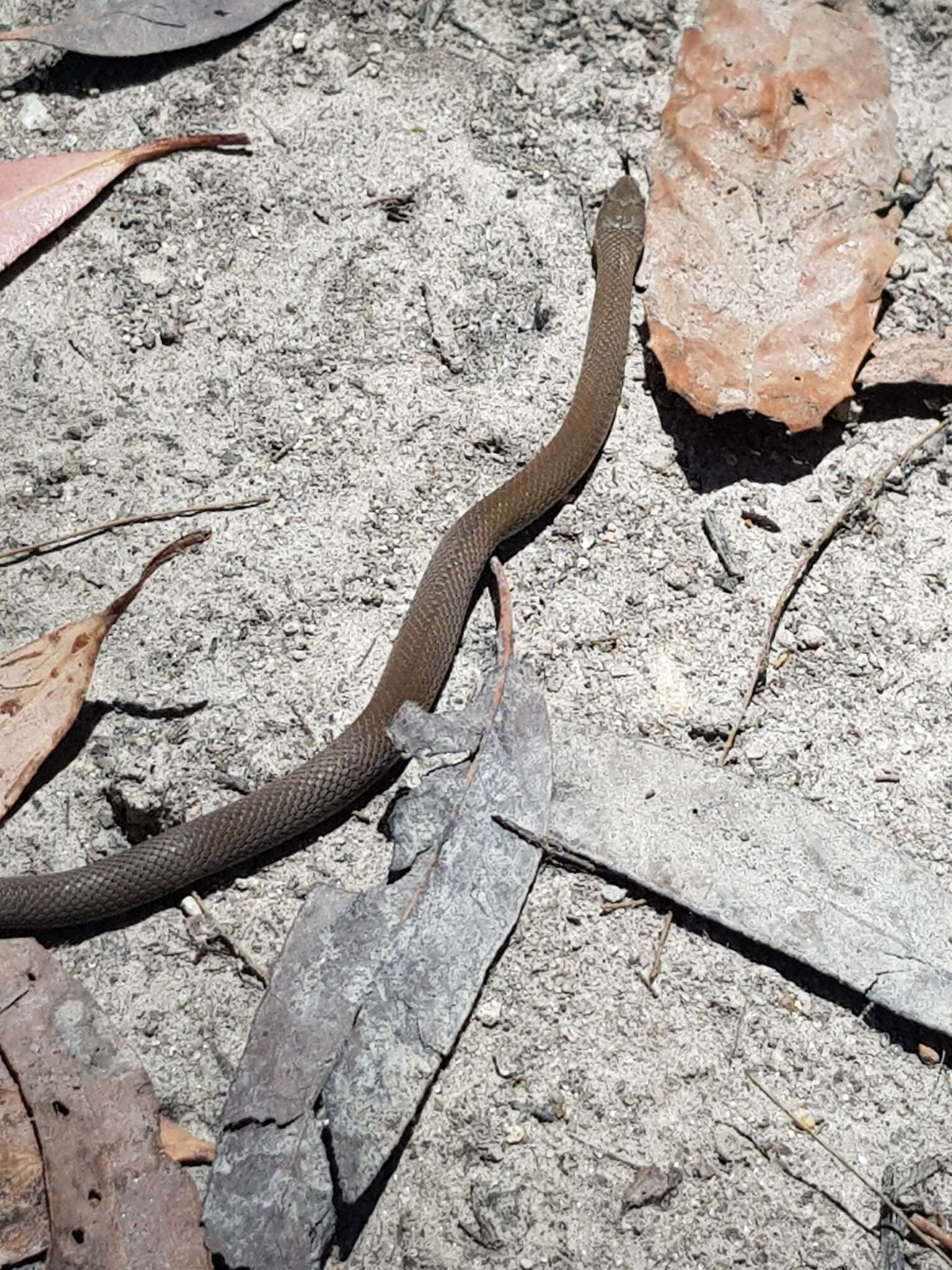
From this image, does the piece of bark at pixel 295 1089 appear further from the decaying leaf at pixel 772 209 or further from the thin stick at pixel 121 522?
the decaying leaf at pixel 772 209

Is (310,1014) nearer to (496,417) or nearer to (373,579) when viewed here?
(373,579)

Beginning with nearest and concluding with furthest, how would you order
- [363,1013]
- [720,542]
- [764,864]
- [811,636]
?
[363,1013], [764,864], [811,636], [720,542]

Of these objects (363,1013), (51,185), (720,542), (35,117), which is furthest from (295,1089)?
(35,117)

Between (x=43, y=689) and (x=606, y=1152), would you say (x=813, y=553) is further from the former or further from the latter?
(x=43, y=689)

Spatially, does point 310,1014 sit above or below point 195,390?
below

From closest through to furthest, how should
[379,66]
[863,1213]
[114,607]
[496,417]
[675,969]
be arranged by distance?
[863,1213] < [675,969] < [114,607] < [496,417] < [379,66]

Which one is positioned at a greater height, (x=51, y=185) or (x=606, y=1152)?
(x=51, y=185)

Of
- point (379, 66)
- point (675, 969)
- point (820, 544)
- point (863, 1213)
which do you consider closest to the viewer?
point (863, 1213)

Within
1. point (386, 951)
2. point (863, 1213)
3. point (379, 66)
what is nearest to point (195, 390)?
point (379, 66)

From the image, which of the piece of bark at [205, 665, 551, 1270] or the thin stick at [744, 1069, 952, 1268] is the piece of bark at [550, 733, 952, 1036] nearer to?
the piece of bark at [205, 665, 551, 1270]
